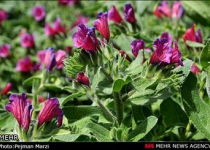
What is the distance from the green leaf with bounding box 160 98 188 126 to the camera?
1769 mm

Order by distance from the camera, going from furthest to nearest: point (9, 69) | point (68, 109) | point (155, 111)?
point (9, 69) → point (155, 111) → point (68, 109)

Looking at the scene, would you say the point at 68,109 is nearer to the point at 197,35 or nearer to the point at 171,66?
the point at 171,66

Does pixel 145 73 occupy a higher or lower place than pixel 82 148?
higher

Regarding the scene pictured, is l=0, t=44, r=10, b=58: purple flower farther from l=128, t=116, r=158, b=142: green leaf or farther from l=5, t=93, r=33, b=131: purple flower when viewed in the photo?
l=128, t=116, r=158, b=142: green leaf

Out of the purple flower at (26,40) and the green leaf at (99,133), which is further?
the purple flower at (26,40)

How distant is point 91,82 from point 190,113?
0.40 meters

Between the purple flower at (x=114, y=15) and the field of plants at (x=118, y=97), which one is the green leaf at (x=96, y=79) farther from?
the purple flower at (x=114, y=15)

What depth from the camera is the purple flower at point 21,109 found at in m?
1.49

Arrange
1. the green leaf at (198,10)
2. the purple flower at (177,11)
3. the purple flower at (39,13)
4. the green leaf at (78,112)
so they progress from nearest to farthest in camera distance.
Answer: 1. the green leaf at (78,112)
2. the green leaf at (198,10)
3. the purple flower at (177,11)
4. the purple flower at (39,13)

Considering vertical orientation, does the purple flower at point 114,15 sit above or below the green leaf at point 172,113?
above

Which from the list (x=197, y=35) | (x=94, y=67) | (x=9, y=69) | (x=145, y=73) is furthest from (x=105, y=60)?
(x=9, y=69)

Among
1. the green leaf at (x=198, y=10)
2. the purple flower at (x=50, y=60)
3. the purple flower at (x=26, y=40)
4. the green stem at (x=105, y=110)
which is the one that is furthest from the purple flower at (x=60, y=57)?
the purple flower at (x=26, y=40)

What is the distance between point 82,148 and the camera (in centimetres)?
153

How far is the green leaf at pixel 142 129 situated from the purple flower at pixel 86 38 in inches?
13.1
